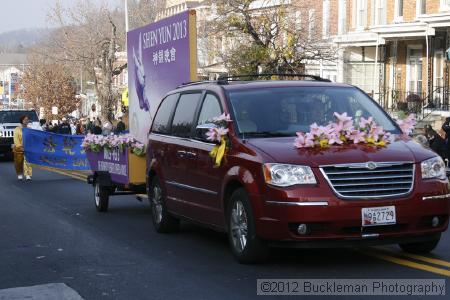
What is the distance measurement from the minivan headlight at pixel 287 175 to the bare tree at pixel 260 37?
22147 millimetres

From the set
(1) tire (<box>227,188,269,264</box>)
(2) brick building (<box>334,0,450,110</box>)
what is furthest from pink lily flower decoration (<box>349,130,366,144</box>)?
(2) brick building (<box>334,0,450,110</box>)

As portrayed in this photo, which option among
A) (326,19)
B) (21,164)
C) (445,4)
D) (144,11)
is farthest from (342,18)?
(144,11)

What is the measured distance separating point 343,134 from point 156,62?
5.64m

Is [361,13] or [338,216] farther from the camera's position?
[361,13]

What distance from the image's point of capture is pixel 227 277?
25.7ft

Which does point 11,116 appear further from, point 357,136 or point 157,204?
point 357,136

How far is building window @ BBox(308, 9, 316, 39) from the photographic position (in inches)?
1383

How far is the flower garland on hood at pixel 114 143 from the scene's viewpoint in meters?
12.6

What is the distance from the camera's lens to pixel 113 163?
43.6 ft

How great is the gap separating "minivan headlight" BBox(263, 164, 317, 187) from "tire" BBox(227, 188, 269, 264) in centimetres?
43

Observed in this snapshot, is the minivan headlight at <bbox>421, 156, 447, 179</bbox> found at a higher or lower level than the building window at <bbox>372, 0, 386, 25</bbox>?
lower

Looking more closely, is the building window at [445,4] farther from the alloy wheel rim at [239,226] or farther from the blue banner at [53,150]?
the alloy wheel rim at [239,226]

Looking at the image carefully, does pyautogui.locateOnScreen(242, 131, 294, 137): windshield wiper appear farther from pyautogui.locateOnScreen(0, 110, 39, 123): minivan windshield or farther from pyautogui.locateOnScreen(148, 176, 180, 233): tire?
pyautogui.locateOnScreen(0, 110, 39, 123): minivan windshield

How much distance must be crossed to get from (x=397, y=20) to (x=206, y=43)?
11856 mm
